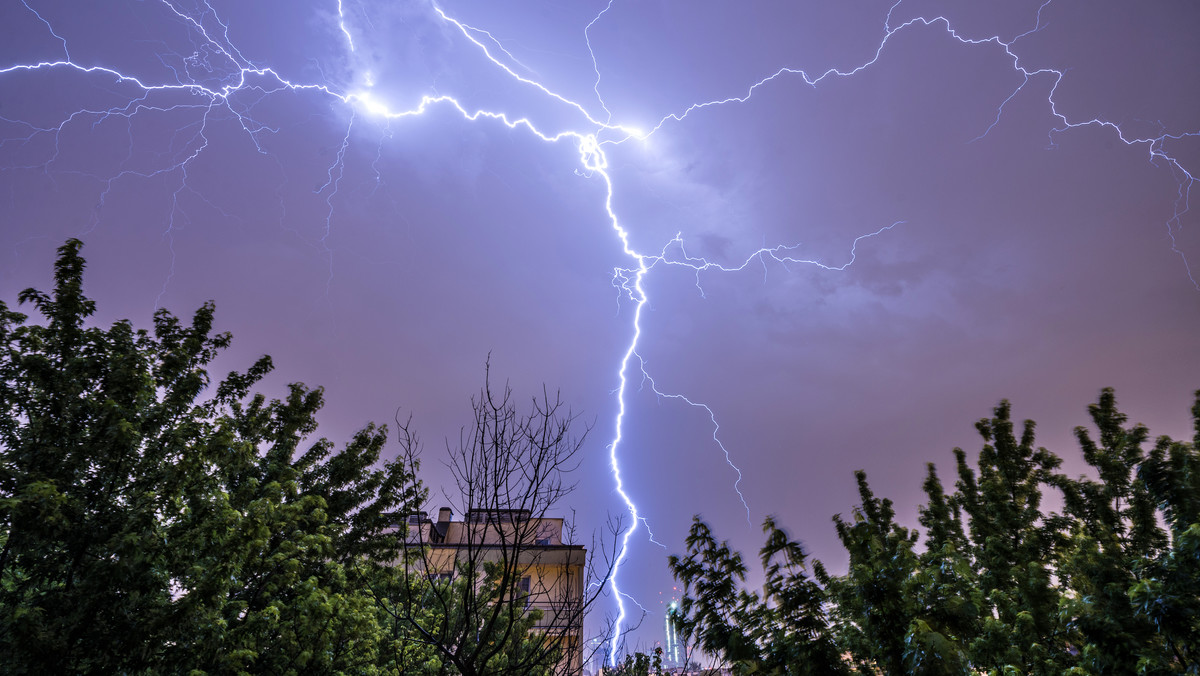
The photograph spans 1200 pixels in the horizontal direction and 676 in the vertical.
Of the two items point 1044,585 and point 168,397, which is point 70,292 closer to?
point 168,397

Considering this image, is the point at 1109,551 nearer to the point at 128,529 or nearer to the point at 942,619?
the point at 942,619

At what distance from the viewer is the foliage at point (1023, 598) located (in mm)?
4551

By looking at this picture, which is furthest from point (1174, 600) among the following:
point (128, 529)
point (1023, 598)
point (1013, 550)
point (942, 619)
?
point (128, 529)

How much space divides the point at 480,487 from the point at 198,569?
3.92 metres

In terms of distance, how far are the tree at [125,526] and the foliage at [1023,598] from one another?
4.77 meters

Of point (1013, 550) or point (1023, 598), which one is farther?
point (1013, 550)

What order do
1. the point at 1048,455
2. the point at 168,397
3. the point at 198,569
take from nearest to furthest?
the point at 198,569 → the point at 168,397 → the point at 1048,455

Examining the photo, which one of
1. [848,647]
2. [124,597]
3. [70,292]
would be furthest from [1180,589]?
[70,292]

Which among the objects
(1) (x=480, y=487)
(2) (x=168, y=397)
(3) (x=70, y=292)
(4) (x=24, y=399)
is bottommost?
(1) (x=480, y=487)

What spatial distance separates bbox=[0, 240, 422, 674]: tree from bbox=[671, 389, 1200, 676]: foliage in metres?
4.77

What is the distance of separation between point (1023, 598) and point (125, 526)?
1245 centimetres

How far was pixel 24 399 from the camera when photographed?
4.97 m

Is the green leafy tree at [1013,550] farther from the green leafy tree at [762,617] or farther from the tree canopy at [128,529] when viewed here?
the tree canopy at [128,529]

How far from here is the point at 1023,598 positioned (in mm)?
7715
